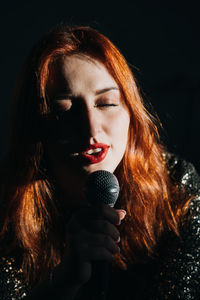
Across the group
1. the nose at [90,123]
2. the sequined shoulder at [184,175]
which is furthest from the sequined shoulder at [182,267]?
the nose at [90,123]

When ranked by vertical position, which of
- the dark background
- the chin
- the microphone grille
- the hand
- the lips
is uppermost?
the dark background

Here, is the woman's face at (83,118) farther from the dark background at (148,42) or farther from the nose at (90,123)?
the dark background at (148,42)

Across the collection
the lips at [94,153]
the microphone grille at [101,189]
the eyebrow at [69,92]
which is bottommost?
the microphone grille at [101,189]

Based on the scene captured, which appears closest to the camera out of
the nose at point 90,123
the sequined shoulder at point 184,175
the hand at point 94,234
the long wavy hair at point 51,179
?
the hand at point 94,234

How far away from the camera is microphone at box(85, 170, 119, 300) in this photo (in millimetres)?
553

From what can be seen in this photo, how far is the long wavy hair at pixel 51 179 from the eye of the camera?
87 cm

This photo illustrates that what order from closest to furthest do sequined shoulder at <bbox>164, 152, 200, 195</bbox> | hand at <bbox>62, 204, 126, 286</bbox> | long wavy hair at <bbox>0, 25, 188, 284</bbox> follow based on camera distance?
hand at <bbox>62, 204, 126, 286</bbox> < long wavy hair at <bbox>0, 25, 188, 284</bbox> < sequined shoulder at <bbox>164, 152, 200, 195</bbox>

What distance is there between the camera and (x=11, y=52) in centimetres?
217

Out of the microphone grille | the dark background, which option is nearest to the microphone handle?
the microphone grille

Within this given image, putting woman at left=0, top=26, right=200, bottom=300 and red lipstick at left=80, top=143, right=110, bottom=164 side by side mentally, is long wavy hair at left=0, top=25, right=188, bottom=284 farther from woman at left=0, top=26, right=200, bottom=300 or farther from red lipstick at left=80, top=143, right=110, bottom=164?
red lipstick at left=80, top=143, right=110, bottom=164

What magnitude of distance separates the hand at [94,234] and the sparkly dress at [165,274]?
14.9 inches

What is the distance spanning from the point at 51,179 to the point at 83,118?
1.06 ft

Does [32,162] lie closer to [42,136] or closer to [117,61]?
[42,136]

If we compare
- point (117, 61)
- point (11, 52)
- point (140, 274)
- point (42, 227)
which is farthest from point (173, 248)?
point (11, 52)
